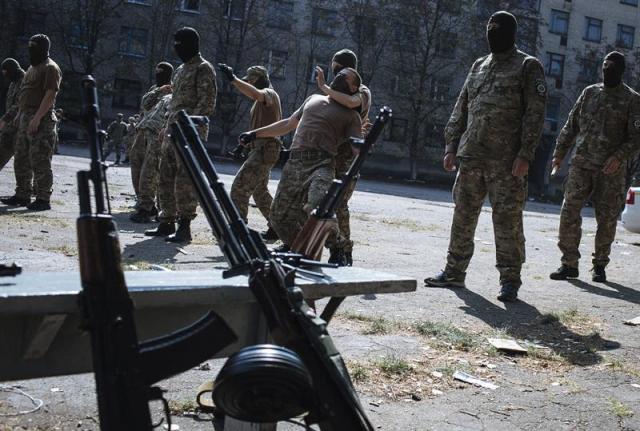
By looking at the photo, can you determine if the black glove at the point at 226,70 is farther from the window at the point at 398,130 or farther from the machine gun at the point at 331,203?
the window at the point at 398,130

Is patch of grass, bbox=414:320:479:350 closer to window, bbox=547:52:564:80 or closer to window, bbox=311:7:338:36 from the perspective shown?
window, bbox=311:7:338:36

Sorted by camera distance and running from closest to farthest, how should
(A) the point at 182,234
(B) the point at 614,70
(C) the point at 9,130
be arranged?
(B) the point at 614,70 → (A) the point at 182,234 → (C) the point at 9,130

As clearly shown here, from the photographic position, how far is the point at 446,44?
5031 centimetres

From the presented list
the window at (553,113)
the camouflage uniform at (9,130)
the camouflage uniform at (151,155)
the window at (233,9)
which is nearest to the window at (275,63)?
the window at (233,9)

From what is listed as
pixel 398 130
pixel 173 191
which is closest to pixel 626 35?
pixel 398 130

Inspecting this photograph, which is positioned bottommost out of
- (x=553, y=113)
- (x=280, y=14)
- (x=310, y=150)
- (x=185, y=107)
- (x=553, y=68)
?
(x=310, y=150)

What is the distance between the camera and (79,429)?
3166 mm

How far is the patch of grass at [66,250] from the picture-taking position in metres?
7.22

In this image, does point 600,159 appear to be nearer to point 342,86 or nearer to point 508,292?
point 508,292

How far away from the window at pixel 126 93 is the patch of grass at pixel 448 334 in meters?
42.9

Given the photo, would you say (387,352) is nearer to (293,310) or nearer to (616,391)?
(616,391)

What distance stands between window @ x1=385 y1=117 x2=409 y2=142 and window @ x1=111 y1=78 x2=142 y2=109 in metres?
15.7

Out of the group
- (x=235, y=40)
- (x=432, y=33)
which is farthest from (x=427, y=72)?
(x=235, y=40)

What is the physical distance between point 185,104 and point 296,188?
2.78 metres
